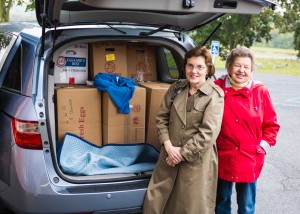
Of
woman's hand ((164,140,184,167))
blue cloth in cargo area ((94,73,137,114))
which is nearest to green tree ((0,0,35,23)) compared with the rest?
blue cloth in cargo area ((94,73,137,114))

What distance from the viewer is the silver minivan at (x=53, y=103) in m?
2.74

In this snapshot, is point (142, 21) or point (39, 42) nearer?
point (39, 42)

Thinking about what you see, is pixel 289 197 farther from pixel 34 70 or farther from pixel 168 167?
pixel 34 70

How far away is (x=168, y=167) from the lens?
3.05m

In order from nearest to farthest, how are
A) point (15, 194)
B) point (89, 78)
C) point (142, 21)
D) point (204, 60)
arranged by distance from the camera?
point (15, 194) < point (204, 60) < point (142, 21) < point (89, 78)

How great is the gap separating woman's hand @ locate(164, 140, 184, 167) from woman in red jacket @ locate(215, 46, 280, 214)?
0.37 m

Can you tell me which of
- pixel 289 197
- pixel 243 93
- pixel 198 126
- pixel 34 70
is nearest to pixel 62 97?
pixel 34 70

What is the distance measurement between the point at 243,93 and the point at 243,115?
0.53 feet

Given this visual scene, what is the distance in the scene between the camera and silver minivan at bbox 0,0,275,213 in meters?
2.74

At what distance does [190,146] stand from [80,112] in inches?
44.8

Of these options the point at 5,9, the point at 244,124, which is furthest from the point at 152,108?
the point at 5,9

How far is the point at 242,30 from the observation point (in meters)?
29.2

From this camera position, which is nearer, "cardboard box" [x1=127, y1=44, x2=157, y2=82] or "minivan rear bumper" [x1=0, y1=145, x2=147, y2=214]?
"minivan rear bumper" [x1=0, y1=145, x2=147, y2=214]

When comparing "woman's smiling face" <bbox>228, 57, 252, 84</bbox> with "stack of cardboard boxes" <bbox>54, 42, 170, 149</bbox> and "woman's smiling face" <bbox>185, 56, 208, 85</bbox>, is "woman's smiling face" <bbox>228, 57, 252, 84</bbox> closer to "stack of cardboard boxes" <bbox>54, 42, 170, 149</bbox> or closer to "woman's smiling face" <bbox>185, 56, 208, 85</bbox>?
"woman's smiling face" <bbox>185, 56, 208, 85</bbox>
